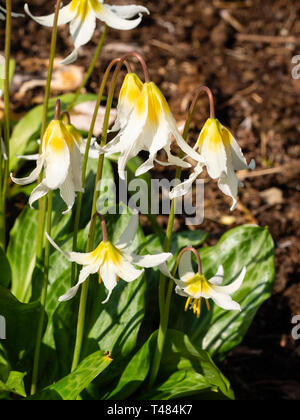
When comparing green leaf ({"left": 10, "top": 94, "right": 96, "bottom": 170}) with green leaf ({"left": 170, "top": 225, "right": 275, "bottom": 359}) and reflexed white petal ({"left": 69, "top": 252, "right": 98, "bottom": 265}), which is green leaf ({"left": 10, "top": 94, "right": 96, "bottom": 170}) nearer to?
green leaf ({"left": 170, "top": 225, "right": 275, "bottom": 359})

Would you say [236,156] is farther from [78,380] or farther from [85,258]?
[78,380]

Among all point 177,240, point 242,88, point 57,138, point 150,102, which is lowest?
point 177,240

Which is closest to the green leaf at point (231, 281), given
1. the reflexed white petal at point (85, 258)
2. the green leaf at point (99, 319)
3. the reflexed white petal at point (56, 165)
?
the green leaf at point (99, 319)

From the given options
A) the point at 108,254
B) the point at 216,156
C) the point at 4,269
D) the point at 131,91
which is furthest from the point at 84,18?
the point at 4,269

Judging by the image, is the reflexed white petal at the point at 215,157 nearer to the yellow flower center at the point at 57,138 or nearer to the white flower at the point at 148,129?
the white flower at the point at 148,129

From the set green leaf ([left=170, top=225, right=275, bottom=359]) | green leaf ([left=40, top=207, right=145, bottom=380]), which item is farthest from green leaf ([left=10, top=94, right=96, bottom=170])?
green leaf ([left=170, top=225, right=275, bottom=359])
